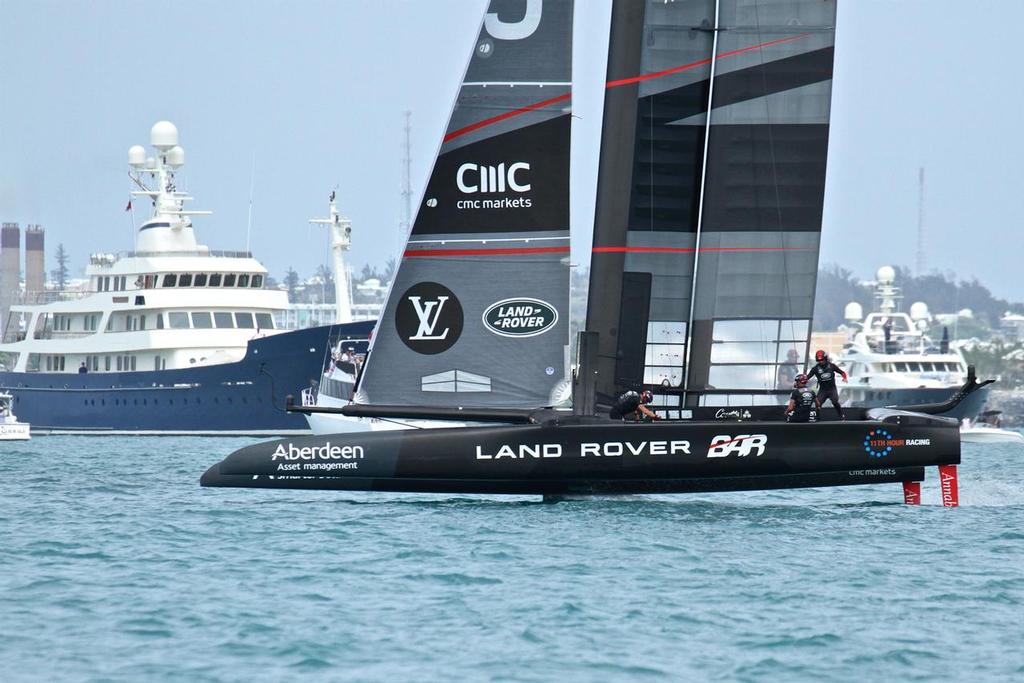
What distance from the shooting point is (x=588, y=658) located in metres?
8.84

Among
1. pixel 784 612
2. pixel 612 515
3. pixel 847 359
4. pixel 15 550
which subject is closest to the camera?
pixel 784 612

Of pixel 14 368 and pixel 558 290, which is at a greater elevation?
pixel 558 290

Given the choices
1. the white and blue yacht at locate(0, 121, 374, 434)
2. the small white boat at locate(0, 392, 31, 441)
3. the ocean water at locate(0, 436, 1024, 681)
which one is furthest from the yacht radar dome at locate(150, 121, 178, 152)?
the ocean water at locate(0, 436, 1024, 681)

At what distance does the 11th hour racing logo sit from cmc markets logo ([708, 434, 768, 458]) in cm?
332

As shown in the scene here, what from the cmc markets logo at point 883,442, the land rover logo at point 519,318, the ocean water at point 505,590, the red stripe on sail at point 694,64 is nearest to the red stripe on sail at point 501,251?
the land rover logo at point 519,318

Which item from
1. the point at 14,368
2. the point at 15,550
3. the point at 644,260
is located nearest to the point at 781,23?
the point at 644,260

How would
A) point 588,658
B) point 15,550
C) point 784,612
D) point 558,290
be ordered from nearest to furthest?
1. point 588,658
2. point 784,612
3. point 15,550
4. point 558,290

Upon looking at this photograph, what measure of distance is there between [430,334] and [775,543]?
4.55 m

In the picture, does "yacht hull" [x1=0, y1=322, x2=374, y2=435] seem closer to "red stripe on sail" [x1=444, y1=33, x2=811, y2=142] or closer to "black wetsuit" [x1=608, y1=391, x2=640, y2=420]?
"red stripe on sail" [x1=444, y1=33, x2=811, y2=142]

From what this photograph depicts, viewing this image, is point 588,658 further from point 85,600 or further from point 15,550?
point 15,550

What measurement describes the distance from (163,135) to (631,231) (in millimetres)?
33422

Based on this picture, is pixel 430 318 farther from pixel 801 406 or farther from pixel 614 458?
pixel 801 406

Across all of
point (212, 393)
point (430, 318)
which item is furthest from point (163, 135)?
→ point (430, 318)

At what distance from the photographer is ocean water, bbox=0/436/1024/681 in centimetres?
877
